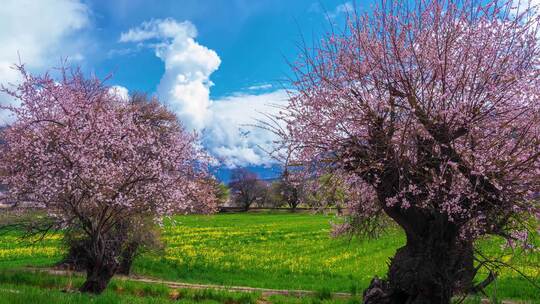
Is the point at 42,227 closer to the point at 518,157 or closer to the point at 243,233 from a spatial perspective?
the point at 518,157

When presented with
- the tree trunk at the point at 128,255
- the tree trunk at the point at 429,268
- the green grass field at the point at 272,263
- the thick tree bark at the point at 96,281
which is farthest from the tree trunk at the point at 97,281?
the tree trunk at the point at 429,268

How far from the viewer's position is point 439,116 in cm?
Answer: 866

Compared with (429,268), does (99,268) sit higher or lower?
lower

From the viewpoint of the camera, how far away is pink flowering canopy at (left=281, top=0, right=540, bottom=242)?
8.50 metres

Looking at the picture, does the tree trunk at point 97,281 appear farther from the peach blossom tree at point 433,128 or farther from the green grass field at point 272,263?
the peach blossom tree at point 433,128

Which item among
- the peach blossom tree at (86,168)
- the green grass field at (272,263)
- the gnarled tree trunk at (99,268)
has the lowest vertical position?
the green grass field at (272,263)

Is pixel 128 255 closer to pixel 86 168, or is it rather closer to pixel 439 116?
pixel 86 168

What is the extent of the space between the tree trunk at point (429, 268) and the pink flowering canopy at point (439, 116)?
0.44m

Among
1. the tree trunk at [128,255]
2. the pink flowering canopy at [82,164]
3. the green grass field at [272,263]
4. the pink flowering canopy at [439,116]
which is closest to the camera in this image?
the pink flowering canopy at [439,116]

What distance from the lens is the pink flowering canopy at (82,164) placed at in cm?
1297

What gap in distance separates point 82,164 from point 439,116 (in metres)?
8.95

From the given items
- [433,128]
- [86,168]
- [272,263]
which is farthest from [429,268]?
[272,263]

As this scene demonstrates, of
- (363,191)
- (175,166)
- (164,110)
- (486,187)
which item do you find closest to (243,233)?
(164,110)

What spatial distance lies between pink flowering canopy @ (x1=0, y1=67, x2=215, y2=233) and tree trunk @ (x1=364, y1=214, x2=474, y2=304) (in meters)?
6.99
